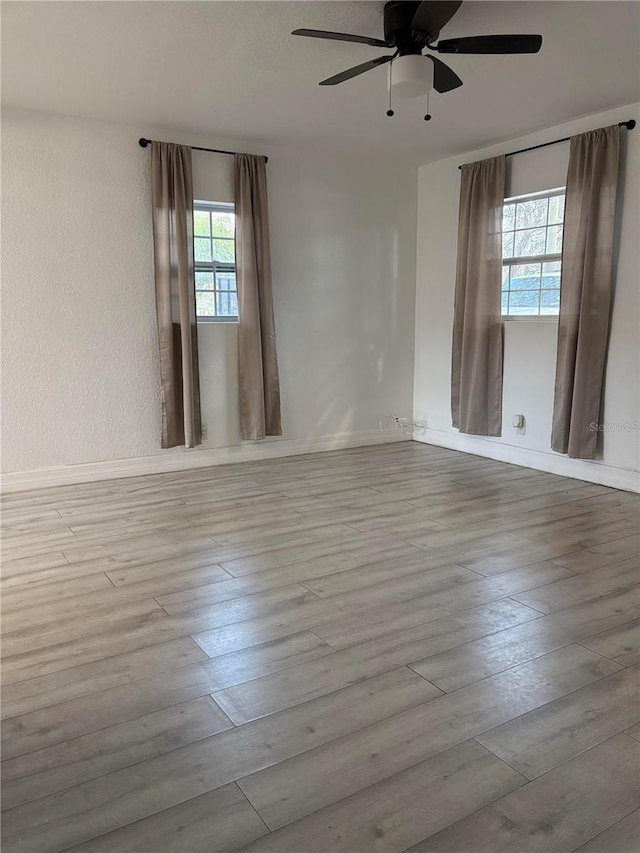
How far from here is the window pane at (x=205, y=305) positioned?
525 centimetres

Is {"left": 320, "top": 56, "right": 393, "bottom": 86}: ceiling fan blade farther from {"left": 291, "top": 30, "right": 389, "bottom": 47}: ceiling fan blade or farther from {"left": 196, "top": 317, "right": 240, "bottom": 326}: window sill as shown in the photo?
{"left": 196, "top": 317, "right": 240, "bottom": 326}: window sill

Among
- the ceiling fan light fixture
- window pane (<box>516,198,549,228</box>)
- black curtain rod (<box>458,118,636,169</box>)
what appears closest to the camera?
the ceiling fan light fixture

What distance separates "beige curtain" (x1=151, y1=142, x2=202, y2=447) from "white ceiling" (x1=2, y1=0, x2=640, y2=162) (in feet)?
1.05

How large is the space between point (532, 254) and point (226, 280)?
2550mm

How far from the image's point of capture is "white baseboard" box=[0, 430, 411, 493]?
15.5 ft

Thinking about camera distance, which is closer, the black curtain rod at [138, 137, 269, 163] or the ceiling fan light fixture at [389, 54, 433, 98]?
the ceiling fan light fixture at [389, 54, 433, 98]

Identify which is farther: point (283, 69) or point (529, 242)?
point (529, 242)

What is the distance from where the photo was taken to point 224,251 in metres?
5.29

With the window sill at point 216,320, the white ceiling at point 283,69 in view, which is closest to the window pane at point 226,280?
the window sill at point 216,320

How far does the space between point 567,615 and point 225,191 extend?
4.15 meters

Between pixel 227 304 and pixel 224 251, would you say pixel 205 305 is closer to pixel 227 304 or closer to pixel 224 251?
pixel 227 304

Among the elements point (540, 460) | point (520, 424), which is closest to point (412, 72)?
point (520, 424)

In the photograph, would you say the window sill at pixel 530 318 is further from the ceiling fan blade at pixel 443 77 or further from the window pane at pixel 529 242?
the ceiling fan blade at pixel 443 77

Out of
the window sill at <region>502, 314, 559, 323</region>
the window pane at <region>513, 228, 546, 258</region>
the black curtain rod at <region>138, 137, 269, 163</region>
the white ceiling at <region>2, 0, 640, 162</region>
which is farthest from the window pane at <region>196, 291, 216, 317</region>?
the window pane at <region>513, 228, 546, 258</region>
